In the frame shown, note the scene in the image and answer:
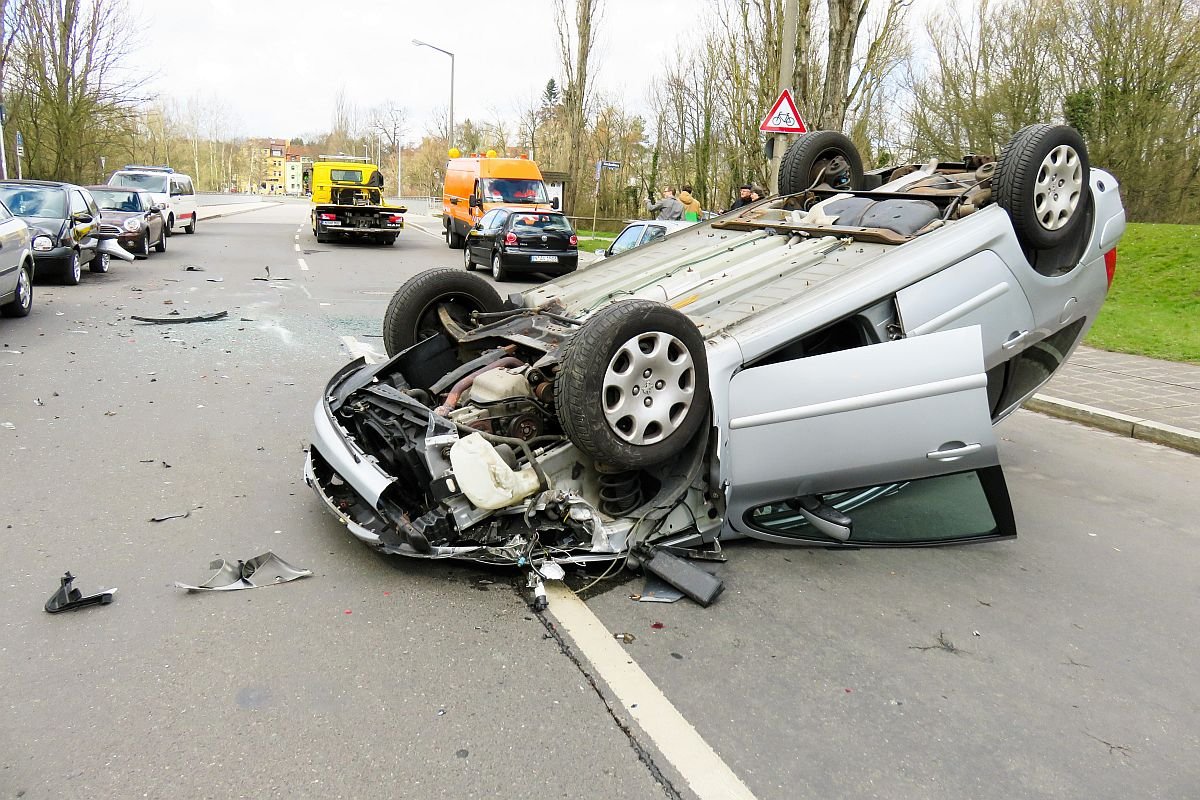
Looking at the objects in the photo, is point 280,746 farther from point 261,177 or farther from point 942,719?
point 261,177

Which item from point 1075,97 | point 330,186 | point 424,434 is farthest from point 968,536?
point 330,186

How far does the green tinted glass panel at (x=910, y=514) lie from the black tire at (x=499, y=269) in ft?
45.4

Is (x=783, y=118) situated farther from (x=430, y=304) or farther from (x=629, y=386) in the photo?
(x=629, y=386)

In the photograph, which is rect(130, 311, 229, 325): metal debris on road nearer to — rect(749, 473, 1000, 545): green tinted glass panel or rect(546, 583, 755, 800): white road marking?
rect(546, 583, 755, 800): white road marking

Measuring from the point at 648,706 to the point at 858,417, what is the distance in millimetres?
1687

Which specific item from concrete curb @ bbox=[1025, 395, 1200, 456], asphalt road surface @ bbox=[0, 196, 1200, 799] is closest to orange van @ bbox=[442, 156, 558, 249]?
concrete curb @ bbox=[1025, 395, 1200, 456]

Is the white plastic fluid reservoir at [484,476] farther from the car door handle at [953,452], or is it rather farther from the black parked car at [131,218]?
the black parked car at [131,218]

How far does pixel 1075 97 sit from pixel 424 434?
23207 mm

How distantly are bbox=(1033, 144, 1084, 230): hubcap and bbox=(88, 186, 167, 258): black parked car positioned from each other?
16510mm

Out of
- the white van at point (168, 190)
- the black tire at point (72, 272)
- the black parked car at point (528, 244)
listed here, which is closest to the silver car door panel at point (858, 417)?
the black tire at point (72, 272)

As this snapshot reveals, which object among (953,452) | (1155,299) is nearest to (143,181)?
(1155,299)

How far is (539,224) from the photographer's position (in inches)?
711

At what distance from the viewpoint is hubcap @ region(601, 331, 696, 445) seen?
3.77 metres

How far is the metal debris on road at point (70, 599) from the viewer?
3.47 m
